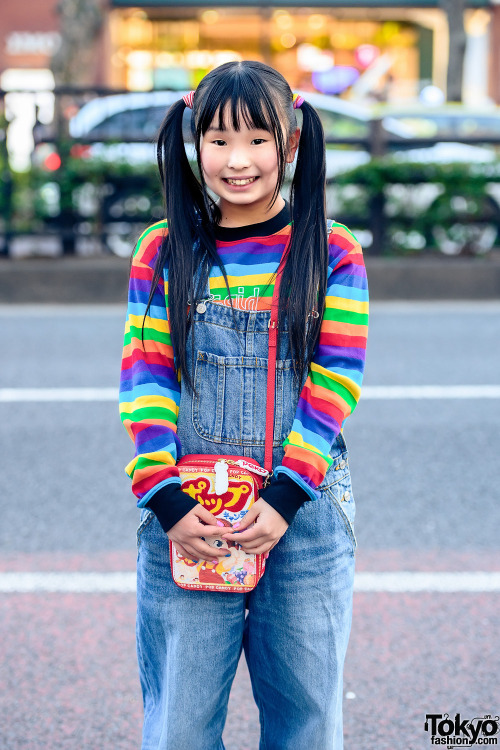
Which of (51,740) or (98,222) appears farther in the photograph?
(98,222)

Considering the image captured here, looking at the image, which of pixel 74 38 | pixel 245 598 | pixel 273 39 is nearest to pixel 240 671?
pixel 245 598

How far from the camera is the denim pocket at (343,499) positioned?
5.97 ft

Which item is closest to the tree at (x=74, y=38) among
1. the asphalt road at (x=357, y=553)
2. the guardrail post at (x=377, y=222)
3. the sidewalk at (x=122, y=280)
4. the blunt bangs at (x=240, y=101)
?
the sidewalk at (x=122, y=280)


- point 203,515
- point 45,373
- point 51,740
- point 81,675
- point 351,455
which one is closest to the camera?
point 203,515

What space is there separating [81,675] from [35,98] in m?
8.40

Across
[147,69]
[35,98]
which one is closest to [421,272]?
[35,98]

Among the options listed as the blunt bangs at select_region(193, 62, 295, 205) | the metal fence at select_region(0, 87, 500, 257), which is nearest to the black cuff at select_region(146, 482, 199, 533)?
the blunt bangs at select_region(193, 62, 295, 205)

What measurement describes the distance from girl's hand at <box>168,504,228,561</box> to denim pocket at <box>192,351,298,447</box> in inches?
6.3

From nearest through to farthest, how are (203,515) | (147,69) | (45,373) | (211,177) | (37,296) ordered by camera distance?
(203,515), (211,177), (45,373), (37,296), (147,69)

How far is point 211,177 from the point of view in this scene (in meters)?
1.80

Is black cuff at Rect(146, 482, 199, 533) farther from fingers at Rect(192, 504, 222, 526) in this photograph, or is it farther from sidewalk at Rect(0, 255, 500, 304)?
sidewalk at Rect(0, 255, 500, 304)

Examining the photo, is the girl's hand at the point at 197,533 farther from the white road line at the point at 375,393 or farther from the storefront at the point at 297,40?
the storefront at the point at 297,40

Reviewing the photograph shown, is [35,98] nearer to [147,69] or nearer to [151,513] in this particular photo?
[151,513]

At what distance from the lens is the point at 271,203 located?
6.03 ft
